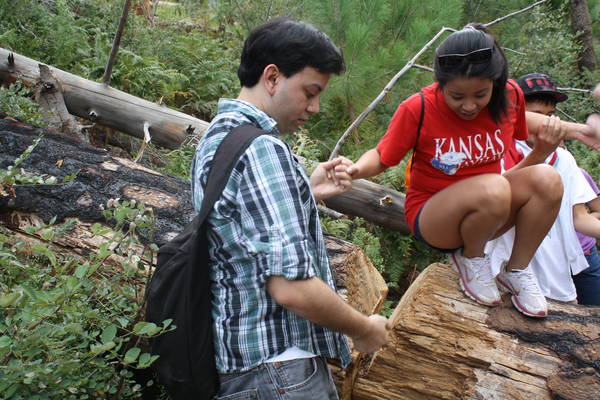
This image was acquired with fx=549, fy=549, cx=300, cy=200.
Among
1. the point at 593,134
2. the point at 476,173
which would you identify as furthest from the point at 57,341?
the point at 593,134

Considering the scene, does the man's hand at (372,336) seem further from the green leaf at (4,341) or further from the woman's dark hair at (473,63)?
the woman's dark hair at (473,63)

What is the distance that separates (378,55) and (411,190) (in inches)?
136

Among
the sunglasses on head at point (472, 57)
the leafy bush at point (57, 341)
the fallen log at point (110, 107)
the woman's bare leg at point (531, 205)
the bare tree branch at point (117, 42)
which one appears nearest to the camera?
the leafy bush at point (57, 341)

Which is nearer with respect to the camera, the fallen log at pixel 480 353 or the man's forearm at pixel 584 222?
the fallen log at pixel 480 353

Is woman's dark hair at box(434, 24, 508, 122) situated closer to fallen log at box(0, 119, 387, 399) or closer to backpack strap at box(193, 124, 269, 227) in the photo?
fallen log at box(0, 119, 387, 399)

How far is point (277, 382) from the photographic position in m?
1.81

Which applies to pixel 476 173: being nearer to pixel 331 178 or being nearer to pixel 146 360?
pixel 331 178

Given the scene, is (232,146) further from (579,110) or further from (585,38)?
(585,38)

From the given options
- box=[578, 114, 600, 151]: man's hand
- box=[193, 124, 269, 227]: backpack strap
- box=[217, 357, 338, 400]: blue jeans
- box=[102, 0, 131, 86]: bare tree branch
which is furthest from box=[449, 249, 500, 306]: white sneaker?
box=[102, 0, 131, 86]: bare tree branch

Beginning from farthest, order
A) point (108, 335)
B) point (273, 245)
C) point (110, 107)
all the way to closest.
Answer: point (110, 107) → point (108, 335) → point (273, 245)

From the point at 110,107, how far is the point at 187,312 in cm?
452

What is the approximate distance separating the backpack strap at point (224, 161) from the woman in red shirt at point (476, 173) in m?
1.02

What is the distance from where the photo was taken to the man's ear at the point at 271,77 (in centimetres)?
183

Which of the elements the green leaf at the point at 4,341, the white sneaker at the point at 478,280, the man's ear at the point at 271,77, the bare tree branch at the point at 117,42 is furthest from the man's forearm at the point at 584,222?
the bare tree branch at the point at 117,42
